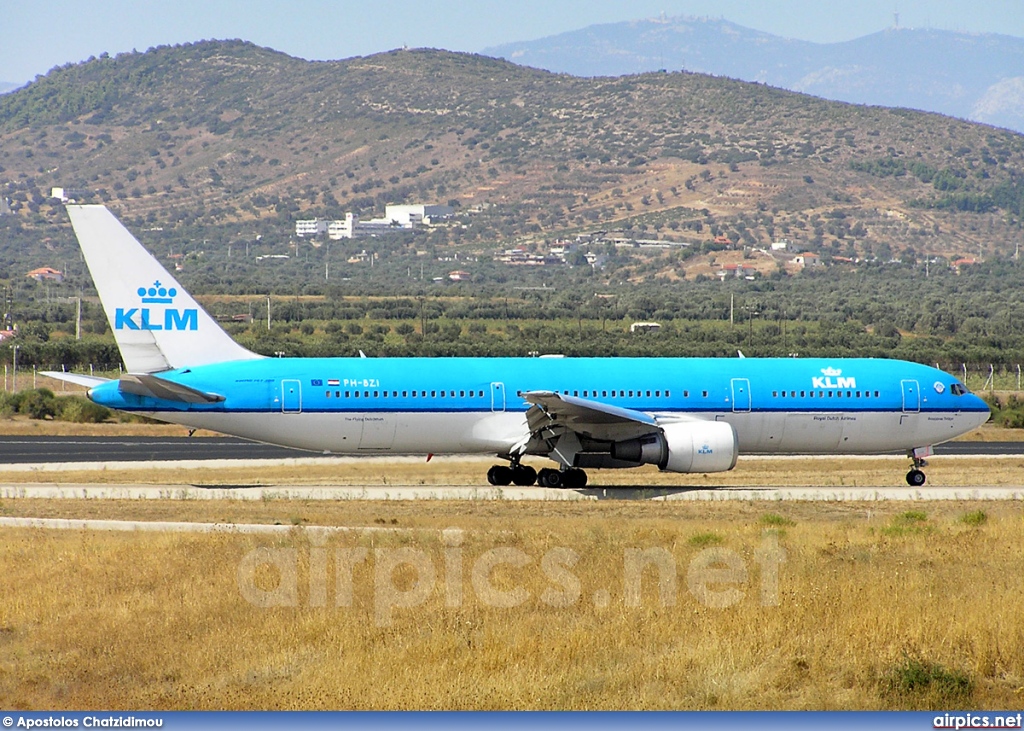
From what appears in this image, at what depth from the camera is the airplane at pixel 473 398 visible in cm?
3388

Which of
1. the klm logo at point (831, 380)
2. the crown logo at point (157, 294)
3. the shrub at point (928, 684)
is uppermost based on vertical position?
the crown logo at point (157, 294)

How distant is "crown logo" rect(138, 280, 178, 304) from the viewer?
34.6 metres

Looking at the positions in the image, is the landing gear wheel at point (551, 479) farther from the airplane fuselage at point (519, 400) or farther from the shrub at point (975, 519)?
the shrub at point (975, 519)

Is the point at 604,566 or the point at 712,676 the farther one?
the point at 604,566

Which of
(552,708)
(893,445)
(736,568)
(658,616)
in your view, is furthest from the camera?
(893,445)

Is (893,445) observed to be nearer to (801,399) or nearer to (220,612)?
(801,399)

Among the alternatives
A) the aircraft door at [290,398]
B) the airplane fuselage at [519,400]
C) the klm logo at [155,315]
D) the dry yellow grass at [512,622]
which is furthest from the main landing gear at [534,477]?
the dry yellow grass at [512,622]

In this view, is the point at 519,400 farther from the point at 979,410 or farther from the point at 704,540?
the point at 979,410

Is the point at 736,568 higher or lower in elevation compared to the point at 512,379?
lower

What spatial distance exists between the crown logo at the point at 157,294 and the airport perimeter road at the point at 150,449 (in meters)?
8.91

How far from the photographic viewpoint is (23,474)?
1524 inches

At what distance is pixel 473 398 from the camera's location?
116ft

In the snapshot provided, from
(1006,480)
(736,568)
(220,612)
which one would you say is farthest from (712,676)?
(1006,480)

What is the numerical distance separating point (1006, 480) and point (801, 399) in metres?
7.50
